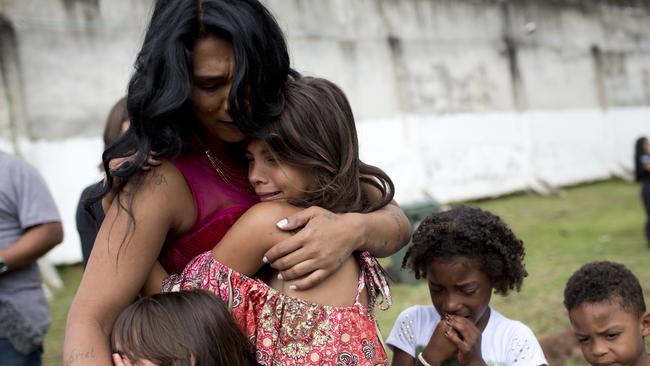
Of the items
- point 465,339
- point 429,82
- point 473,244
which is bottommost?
point 429,82

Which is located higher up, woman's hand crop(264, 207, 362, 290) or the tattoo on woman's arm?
woman's hand crop(264, 207, 362, 290)

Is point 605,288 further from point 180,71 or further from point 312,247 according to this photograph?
point 180,71

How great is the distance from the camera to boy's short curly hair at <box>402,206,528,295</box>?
2.95 metres

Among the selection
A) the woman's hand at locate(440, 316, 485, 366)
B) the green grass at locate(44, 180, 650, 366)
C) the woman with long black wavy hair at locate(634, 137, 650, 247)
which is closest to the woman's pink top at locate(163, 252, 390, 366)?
the woman's hand at locate(440, 316, 485, 366)

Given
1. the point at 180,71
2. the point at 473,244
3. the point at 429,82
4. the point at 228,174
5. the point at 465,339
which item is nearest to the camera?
the point at 180,71

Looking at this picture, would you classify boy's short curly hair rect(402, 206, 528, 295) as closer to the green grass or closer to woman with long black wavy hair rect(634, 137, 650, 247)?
the green grass

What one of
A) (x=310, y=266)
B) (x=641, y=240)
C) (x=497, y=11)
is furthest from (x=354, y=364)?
(x=497, y=11)

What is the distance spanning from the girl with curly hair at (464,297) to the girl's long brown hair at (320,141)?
2.27 feet

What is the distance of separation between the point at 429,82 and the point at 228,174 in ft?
43.1

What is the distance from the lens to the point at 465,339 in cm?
265

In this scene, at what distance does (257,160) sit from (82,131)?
27.1ft

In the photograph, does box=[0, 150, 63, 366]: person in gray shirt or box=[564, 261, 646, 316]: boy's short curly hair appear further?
box=[0, 150, 63, 366]: person in gray shirt

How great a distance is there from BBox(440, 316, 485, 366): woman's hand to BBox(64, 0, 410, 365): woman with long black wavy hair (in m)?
0.65

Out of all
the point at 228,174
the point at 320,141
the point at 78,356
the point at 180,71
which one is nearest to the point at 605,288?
the point at 320,141
